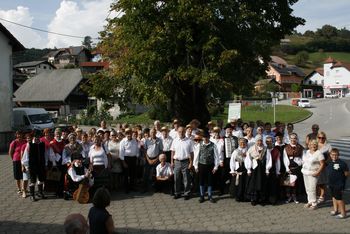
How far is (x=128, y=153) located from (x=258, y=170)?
3722 millimetres

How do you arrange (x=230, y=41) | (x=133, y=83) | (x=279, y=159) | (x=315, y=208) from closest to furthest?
(x=315, y=208) → (x=279, y=159) → (x=230, y=41) → (x=133, y=83)

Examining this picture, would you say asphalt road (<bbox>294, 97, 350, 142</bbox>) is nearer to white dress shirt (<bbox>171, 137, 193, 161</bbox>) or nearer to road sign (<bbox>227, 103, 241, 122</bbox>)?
road sign (<bbox>227, 103, 241, 122</bbox>)

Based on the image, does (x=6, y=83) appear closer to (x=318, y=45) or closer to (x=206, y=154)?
(x=206, y=154)

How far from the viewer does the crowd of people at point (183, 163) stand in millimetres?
10594

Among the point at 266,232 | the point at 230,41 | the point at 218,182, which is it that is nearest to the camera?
the point at 266,232

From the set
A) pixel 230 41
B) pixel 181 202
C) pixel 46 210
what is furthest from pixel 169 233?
pixel 230 41

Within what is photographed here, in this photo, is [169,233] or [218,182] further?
[218,182]

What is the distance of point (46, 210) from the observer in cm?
1034

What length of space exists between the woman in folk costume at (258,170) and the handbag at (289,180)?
51 centimetres

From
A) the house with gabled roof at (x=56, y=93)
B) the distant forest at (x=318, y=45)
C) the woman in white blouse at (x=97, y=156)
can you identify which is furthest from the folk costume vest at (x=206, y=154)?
the distant forest at (x=318, y=45)

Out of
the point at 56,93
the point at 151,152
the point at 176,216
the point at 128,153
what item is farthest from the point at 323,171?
the point at 56,93

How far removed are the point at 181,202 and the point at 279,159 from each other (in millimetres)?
2729

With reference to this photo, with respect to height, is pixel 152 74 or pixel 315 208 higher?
pixel 152 74

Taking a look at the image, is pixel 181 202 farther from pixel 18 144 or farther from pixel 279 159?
pixel 18 144
